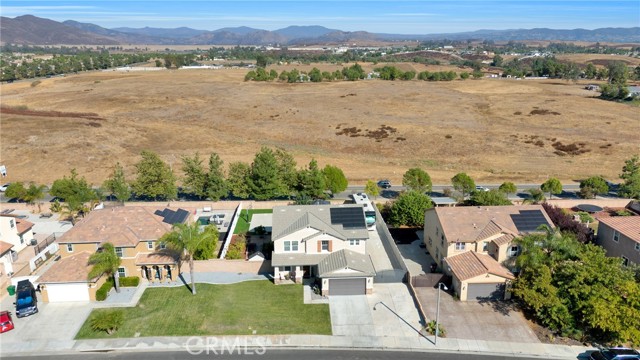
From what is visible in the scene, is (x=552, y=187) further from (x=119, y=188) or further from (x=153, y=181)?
(x=119, y=188)

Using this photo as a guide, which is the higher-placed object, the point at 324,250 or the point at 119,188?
the point at 119,188

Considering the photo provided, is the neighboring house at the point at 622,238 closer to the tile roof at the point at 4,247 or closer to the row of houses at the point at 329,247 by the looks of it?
the row of houses at the point at 329,247

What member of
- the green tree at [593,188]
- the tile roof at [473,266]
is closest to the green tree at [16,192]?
the tile roof at [473,266]

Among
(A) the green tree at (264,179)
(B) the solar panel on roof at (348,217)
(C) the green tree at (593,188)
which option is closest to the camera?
(B) the solar panel on roof at (348,217)

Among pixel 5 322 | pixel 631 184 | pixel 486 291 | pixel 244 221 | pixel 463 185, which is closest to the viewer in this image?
pixel 5 322

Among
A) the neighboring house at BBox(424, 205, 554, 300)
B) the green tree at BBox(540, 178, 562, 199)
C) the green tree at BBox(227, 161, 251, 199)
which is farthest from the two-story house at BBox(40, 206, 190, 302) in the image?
the green tree at BBox(540, 178, 562, 199)

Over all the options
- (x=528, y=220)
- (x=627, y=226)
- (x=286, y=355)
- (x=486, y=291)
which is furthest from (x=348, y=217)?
(x=627, y=226)

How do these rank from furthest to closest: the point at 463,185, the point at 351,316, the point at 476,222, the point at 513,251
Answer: the point at 463,185 → the point at 476,222 → the point at 513,251 → the point at 351,316
